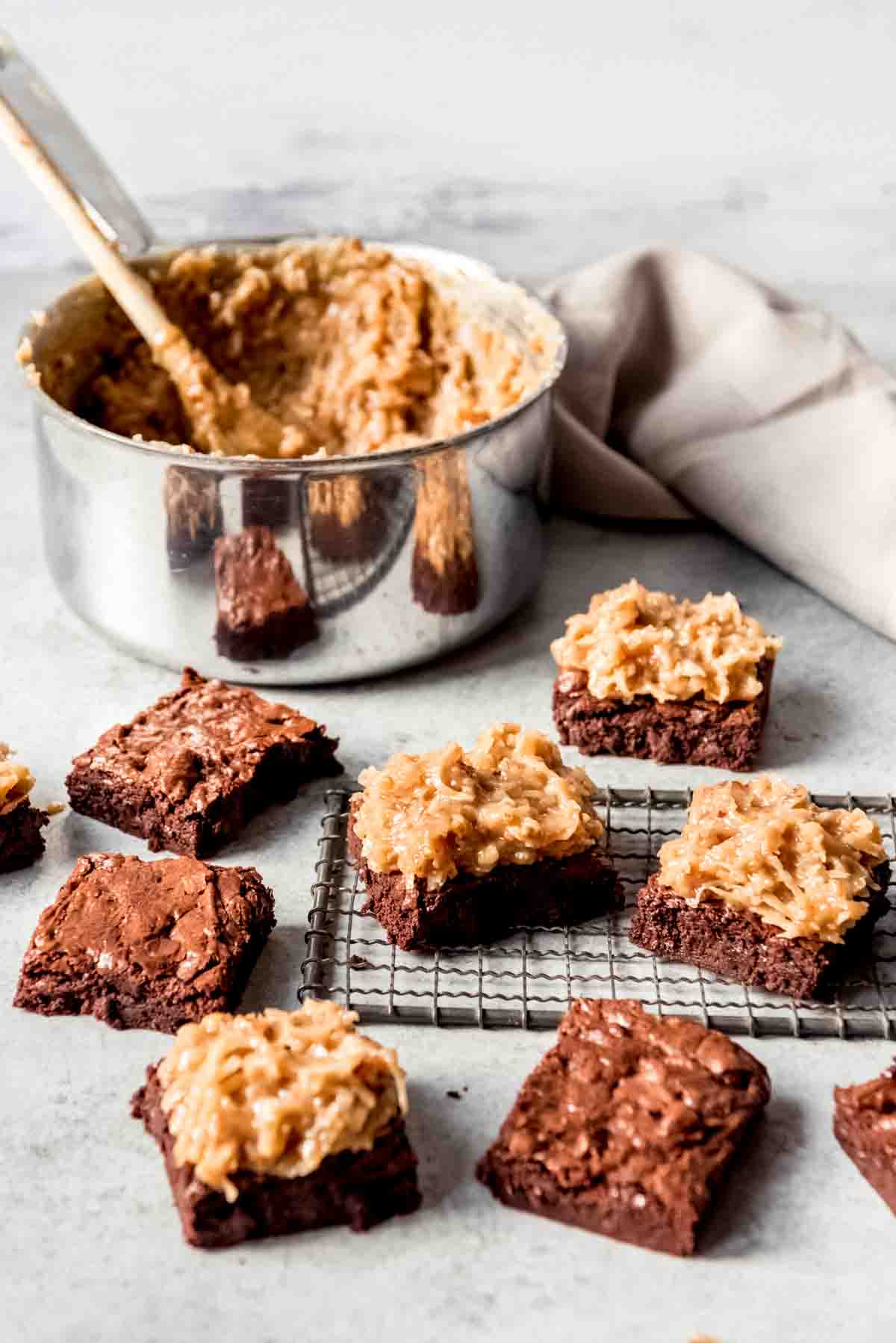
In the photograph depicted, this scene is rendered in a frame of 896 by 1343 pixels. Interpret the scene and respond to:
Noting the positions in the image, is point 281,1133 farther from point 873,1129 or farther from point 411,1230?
point 873,1129

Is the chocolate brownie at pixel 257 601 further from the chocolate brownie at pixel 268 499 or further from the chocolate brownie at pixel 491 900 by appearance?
the chocolate brownie at pixel 491 900

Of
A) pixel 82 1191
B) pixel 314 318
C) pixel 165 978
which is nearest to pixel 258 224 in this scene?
pixel 314 318

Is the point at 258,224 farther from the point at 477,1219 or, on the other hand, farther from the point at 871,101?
the point at 477,1219

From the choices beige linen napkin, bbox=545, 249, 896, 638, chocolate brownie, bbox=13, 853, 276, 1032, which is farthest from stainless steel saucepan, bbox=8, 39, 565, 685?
chocolate brownie, bbox=13, 853, 276, 1032

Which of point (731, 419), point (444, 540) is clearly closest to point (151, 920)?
point (444, 540)

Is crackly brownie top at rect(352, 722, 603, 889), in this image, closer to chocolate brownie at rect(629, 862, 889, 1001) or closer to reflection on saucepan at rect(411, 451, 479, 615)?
chocolate brownie at rect(629, 862, 889, 1001)

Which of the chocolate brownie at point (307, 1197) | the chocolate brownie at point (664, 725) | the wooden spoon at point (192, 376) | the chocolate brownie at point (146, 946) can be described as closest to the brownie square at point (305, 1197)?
the chocolate brownie at point (307, 1197)
